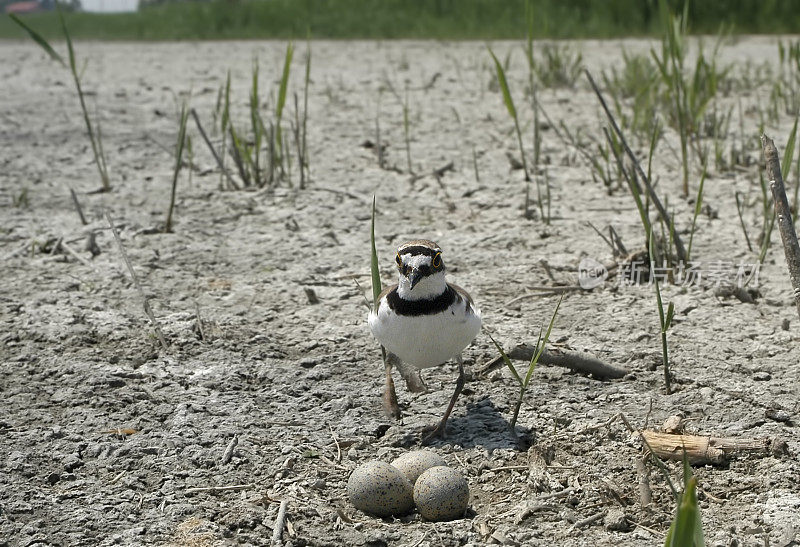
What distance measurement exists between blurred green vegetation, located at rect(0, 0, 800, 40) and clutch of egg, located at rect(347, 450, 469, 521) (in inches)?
269

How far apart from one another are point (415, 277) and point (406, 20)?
846cm

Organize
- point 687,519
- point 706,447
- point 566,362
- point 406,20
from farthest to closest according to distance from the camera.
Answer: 1. point 406,20
2. point 566,362
3. point 706,447
4. point 687,519

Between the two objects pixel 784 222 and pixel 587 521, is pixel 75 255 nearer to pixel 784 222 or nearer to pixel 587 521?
pixel 587 521

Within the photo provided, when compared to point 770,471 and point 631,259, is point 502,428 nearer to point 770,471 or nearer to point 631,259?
point 770,471

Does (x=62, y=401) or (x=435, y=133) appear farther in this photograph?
(x=435, y=133)

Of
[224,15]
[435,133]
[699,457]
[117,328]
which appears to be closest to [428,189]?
[435,133]

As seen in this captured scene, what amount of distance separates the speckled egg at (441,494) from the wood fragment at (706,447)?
518mm

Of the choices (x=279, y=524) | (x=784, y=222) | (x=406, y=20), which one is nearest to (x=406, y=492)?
(x=279, y=524)

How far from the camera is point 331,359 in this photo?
323 cm

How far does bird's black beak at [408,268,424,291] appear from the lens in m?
2.67

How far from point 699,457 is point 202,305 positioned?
6.06 ft

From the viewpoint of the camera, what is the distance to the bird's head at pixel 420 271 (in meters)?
2.70

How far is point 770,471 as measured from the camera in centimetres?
251

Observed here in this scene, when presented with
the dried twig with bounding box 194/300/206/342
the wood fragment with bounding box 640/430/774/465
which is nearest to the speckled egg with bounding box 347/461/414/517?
the wood fragment with bounding box 640/430/774/465
